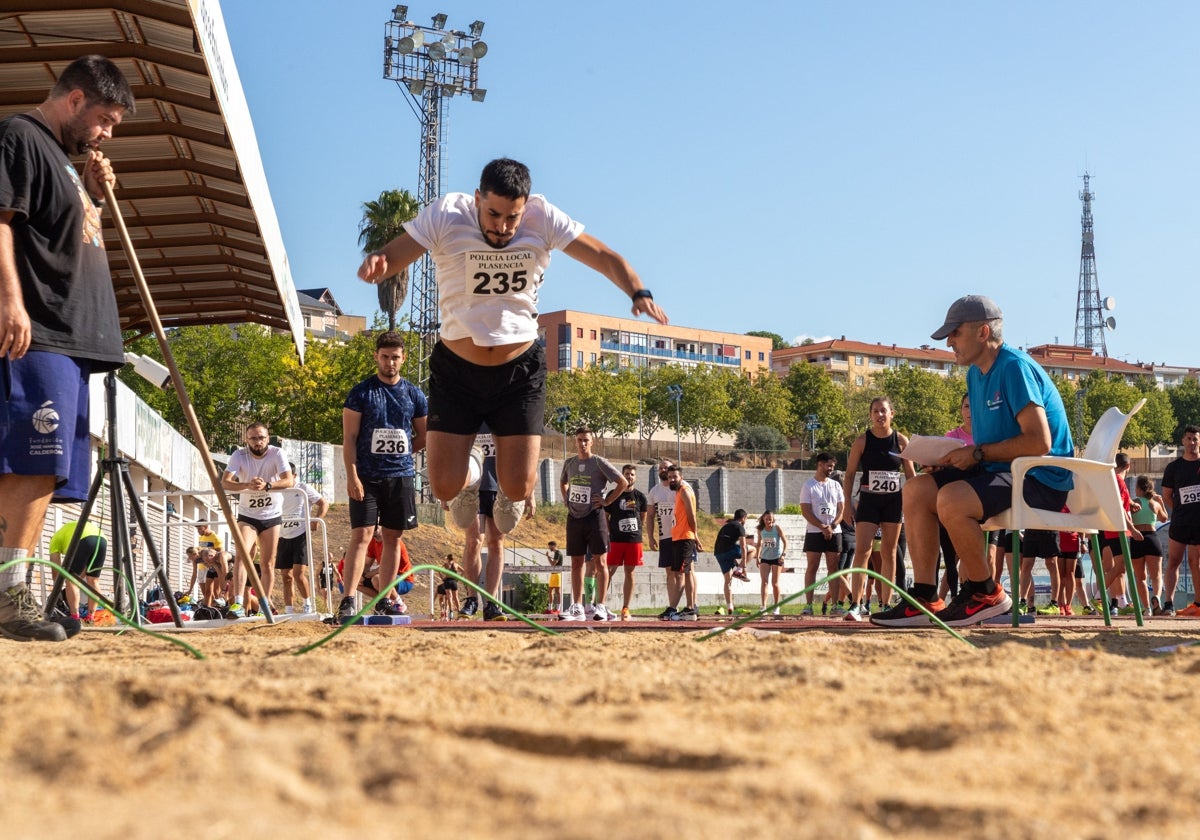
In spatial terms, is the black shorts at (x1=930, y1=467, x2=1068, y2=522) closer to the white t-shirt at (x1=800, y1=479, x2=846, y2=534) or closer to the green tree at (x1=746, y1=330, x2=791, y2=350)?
the white t-shirt at (x1=800, y1=479, x2=846, y2=534)

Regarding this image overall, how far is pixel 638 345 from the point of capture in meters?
129

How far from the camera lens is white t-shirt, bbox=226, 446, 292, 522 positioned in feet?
34.3

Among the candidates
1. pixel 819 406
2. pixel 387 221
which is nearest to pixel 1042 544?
pixel 387 221

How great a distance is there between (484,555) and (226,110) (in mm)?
5036

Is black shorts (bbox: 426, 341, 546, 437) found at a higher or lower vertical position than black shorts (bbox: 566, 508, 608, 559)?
higher

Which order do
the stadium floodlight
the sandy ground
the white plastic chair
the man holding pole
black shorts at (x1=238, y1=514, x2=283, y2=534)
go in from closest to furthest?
the sandy ground < the man holding pole < the white plastic chair < the stadium floodlight < black shorts at (x1=238, y1=514, x2=283, y2=534)

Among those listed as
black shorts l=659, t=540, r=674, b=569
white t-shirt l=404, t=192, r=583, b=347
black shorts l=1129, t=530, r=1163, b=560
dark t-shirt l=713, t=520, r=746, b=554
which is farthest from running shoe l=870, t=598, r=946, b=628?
dark t-shirt l=713, t=520, r=746, b=554

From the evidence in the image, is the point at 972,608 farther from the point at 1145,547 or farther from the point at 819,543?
the point at 1145,547

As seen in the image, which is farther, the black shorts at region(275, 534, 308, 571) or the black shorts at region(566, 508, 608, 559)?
the black shorts at region(275, 534, 308, 571)

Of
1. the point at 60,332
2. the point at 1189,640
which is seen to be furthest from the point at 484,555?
the point at 1189,640

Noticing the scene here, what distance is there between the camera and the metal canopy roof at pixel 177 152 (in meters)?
9.88

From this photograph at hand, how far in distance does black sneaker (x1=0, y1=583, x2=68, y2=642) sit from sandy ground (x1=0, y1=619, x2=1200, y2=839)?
1.69 meters

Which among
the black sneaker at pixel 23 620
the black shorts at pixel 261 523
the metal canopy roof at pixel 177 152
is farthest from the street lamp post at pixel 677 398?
the black sneaker at pixel 23 620

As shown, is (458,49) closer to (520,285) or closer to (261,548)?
(261,548)
